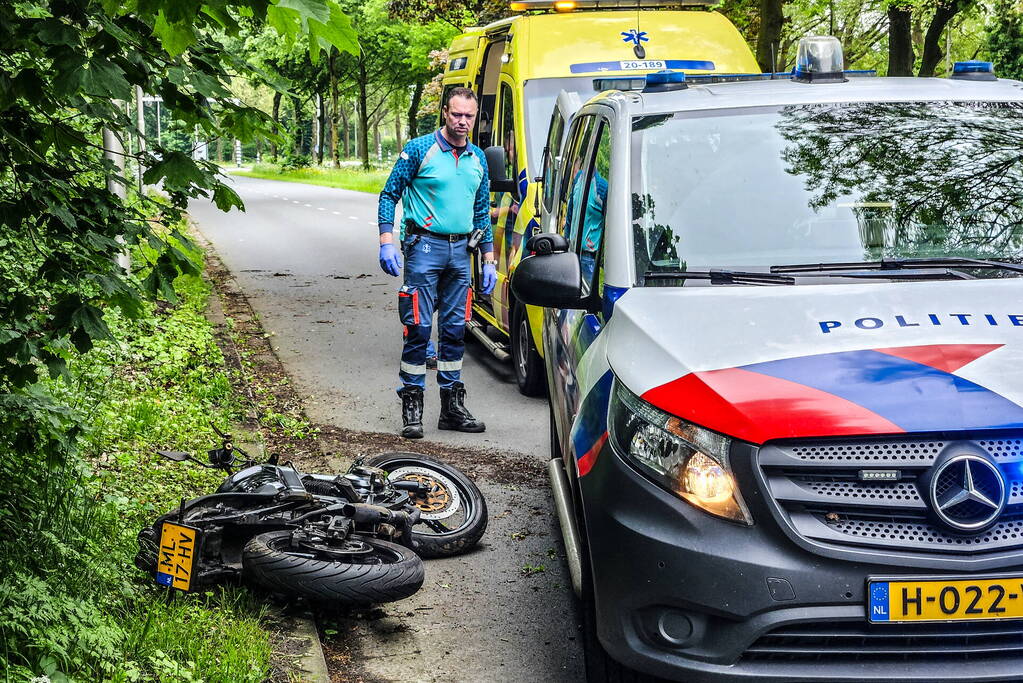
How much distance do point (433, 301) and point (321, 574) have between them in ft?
11.7

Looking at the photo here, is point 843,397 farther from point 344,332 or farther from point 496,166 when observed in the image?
point 344,332

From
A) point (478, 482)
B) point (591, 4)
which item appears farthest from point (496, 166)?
point (478, 482)

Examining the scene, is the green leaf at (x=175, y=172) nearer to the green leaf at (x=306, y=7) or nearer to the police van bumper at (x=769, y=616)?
the green leaf at (x=306, y=7)

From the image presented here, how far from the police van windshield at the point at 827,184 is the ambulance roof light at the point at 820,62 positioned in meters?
0.46

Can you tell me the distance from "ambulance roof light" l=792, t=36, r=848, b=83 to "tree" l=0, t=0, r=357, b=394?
225cm

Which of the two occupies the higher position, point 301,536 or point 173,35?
point 173,35

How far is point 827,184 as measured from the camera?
14.5 ft

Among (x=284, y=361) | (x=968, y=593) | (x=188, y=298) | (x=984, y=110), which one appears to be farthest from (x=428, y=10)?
(x=968, y=593)

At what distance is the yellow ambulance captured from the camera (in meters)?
8.91

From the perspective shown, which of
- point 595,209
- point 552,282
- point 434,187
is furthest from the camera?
point 434,187

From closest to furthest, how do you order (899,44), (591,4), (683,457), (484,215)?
(683,457)
(484,215)
(591,4)
(899,44)

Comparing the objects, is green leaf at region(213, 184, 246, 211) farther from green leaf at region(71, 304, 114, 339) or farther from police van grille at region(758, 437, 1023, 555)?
police van grille at region(758, 437, 1023, 555)

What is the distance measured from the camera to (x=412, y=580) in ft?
15.0

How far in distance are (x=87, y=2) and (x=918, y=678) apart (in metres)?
2.87
